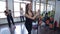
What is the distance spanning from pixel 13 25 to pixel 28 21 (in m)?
0.15

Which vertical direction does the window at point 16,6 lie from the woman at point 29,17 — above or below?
above

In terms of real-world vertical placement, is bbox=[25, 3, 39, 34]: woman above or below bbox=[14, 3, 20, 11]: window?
below

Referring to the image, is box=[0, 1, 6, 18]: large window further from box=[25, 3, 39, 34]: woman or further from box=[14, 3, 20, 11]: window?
box=[25, 3, 39, 34]: woman

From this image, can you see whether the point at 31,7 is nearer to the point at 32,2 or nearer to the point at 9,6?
the point at 32,2

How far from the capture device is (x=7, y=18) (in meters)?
0.91

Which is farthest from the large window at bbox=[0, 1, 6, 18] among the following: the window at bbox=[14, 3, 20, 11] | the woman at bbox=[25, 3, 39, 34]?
the woman at bbox=[25, 3, 39, 34]

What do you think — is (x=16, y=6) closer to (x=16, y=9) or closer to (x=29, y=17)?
(x=16, y=9)

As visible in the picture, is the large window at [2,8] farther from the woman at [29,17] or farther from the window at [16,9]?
the woman at [29,17]

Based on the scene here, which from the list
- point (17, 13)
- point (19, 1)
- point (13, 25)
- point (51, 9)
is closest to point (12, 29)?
point (13, 25)

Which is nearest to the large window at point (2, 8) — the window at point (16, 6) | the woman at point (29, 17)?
the window at point (16, 6)

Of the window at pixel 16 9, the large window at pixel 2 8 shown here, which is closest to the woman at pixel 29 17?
the window at pixel 16 9

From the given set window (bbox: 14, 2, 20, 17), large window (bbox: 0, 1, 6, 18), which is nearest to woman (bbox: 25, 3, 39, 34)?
window (bbox: 14, 2, 20, 17)

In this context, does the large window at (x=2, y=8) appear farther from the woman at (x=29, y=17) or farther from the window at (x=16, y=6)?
the woman at (x=29, y=17)

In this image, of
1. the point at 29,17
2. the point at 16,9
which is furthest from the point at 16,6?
the point at 29,17
